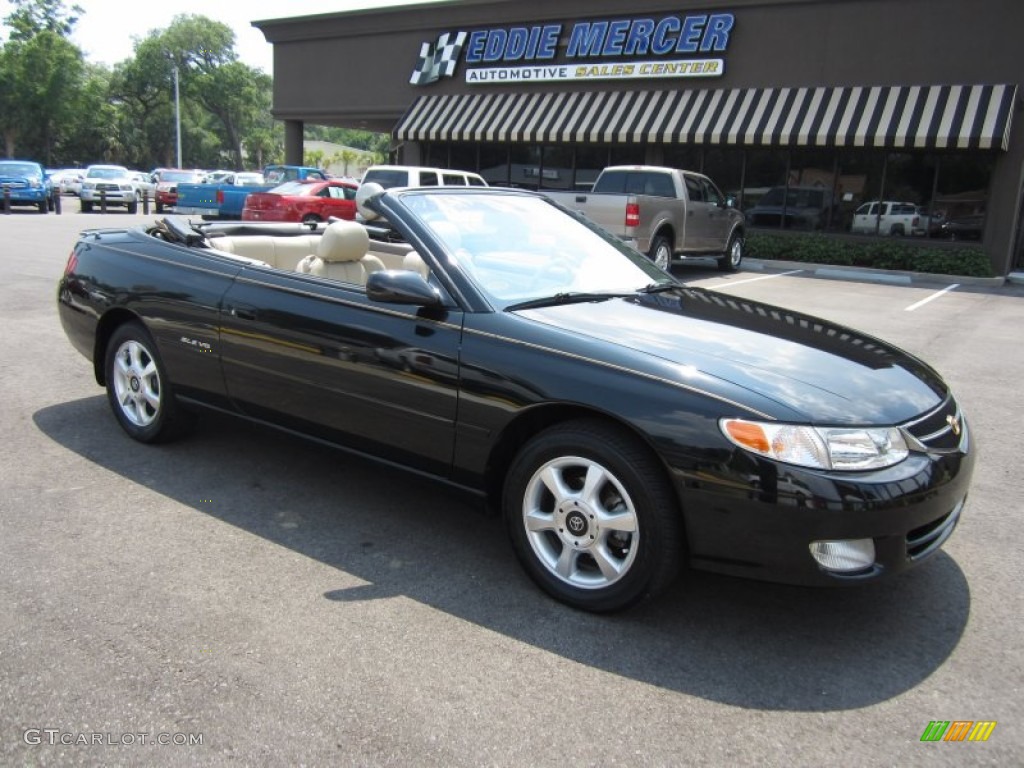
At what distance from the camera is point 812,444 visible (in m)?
2.78

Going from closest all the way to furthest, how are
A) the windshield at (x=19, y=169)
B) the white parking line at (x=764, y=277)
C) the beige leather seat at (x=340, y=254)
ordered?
the beige leather seat at (x=340, y=254) → the white parking line at (x=764, y=277) → the windshield at (x=19, y=169)

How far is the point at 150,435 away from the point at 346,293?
1.74 m

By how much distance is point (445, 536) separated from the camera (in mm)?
3826

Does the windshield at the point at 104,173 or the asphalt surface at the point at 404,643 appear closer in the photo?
the asphalt surface at the point at 404,643

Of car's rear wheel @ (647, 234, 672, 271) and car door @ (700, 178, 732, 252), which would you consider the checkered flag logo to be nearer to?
car door @ (700, 178, 732, 252)

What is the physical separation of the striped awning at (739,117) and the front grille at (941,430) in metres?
15.3

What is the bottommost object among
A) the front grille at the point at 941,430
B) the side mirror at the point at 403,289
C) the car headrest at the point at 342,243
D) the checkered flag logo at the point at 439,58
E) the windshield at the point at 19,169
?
the front grille at the point at 941,430

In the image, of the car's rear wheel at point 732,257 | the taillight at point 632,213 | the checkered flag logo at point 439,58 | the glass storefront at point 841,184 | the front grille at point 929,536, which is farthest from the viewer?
the checkered flag logo at point 439,58

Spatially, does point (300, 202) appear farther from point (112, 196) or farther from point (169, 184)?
point (169, 184)

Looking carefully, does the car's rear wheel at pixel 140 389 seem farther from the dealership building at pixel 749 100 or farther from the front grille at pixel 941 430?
the dealership building at pixel 749 100

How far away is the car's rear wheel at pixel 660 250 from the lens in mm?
13961

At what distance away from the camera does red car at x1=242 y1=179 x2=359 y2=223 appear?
62.2 feet

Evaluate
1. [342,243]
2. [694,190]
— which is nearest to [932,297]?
[694,190]

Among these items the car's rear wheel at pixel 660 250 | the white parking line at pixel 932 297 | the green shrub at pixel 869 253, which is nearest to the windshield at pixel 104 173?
the green shrub at pixel 869 253
